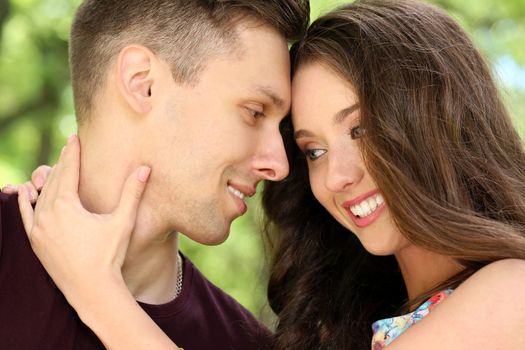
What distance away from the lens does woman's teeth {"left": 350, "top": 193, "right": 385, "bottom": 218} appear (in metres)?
2.78

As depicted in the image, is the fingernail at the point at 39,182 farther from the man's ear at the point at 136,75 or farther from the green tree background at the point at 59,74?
the green tree background at the point at 59,74

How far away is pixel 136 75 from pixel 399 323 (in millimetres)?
1244

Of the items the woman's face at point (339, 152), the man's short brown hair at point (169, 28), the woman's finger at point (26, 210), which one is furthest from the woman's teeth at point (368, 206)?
the woman's finger at point (26, 210)

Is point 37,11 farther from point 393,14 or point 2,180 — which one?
point 393,14

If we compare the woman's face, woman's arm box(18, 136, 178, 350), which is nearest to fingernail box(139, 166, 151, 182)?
woman's arm box(18, 136, 178, 350)

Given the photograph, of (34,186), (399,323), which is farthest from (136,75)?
(399,323)

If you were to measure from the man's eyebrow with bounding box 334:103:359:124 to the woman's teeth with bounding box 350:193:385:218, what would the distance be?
0.30m

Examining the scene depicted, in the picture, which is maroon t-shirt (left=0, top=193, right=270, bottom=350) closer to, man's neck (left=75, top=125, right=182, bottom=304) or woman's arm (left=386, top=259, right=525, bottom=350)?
man's neck (left=75, top=125, right=182, bottom=304)

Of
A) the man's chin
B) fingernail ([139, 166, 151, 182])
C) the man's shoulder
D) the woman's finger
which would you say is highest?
the woman's finger

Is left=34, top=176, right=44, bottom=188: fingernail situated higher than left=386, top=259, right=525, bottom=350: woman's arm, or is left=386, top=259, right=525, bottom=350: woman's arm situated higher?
left=34, top=176, right=44, bottom=188: fingernail

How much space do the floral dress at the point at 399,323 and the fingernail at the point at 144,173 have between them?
0.97 meters

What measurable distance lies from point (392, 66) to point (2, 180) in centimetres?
514

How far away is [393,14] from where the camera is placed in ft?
9.14

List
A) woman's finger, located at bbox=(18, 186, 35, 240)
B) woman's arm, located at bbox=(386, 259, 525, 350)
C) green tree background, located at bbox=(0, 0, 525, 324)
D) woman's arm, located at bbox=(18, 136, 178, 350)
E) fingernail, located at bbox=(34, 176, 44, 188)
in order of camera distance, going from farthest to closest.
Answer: green tree background, located at bbox=(0, 0, 525, 324), fingernail, located at bbox=(34, 176, 44, 188), woman's finger, located at bbox=(18, 186, 35, 240), woman's arm, located at bbox=(18, 136, 178, 350), woman's arm, located at bbox=(386, 259, 525, 350)
